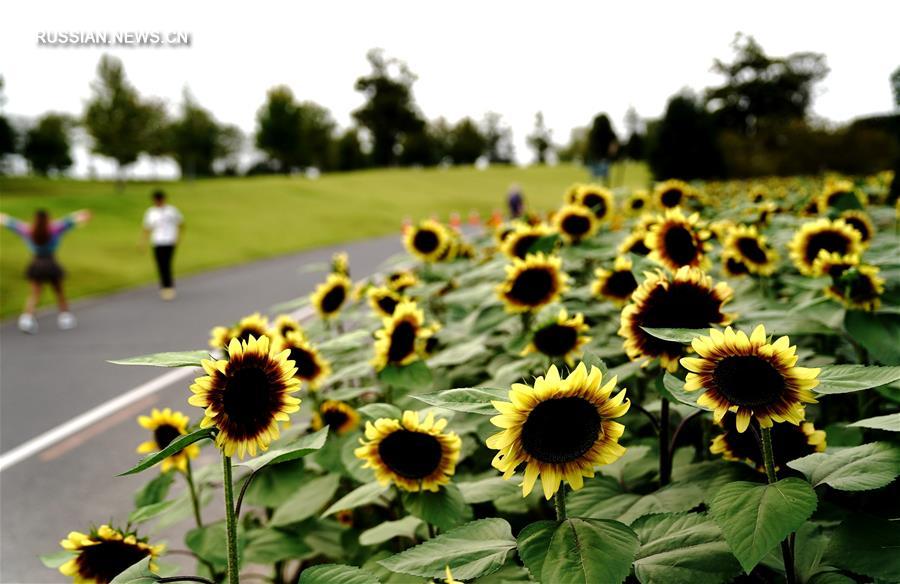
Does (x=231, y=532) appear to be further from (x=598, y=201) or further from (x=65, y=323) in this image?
(x=65, y=323)

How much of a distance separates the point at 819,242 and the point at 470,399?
173 centimetres

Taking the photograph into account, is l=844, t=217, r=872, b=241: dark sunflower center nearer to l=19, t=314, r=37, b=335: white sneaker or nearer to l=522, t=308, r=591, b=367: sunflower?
l=522, t=308, r=591, b=367: sunflower

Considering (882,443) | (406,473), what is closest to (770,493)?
(882,443)

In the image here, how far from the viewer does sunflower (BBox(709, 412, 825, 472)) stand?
53.7 inches

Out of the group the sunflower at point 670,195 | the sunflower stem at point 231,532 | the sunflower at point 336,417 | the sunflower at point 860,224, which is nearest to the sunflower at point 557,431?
the sunflower stem at point 231,532

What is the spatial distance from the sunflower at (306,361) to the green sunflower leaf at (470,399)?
3.06 ft

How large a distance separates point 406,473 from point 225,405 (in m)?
0.51

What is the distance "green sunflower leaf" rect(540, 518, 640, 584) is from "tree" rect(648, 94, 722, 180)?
63.8ft

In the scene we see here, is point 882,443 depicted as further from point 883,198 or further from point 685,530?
point 883,198

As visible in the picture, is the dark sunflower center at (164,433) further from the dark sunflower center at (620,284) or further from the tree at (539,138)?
the tree at (539,138)

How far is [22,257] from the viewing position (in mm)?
17172

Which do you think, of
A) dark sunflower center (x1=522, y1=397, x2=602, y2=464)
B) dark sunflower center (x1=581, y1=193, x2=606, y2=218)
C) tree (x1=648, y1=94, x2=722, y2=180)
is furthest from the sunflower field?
tree (x1=648, y1=94, x2=722, y2=180)

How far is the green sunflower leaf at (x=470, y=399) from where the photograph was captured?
1.12 m

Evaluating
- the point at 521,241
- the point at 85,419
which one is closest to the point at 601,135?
the point at 521,241
